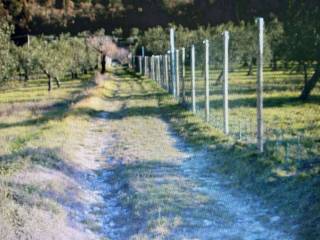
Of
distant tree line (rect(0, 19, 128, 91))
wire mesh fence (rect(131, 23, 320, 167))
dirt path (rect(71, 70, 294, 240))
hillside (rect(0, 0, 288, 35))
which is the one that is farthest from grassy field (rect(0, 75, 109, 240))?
hillside (rect(0, 0, 288, 35))

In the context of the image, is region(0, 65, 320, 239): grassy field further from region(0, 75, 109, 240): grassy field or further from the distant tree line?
the distant tree line

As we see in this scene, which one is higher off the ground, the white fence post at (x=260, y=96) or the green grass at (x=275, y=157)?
the white fence post at (x=260, y=96)

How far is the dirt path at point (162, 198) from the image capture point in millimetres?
8102

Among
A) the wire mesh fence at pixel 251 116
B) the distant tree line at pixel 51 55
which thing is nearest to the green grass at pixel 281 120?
the wire mesh fence at pixel 251 116

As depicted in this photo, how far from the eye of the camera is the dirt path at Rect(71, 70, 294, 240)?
319 inches

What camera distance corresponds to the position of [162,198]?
31.6ft

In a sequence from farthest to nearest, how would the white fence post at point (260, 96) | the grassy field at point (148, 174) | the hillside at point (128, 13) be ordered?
the hillside at point (128, 13), the white fence post at point (260, 96), the grassy field at point (148, 174)

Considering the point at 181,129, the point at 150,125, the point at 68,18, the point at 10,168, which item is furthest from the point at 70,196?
the point at 68,18

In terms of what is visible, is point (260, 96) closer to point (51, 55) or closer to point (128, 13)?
point (51, 55)

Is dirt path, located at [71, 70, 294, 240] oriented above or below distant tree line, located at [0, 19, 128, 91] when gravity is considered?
below

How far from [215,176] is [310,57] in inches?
686

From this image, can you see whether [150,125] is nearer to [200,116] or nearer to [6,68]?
[200,116]

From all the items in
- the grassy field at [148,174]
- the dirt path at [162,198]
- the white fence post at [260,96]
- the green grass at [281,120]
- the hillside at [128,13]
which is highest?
the hillside at [128,13]

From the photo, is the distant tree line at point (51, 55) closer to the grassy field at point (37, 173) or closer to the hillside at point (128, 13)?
the grassy field at point (37, 173)
